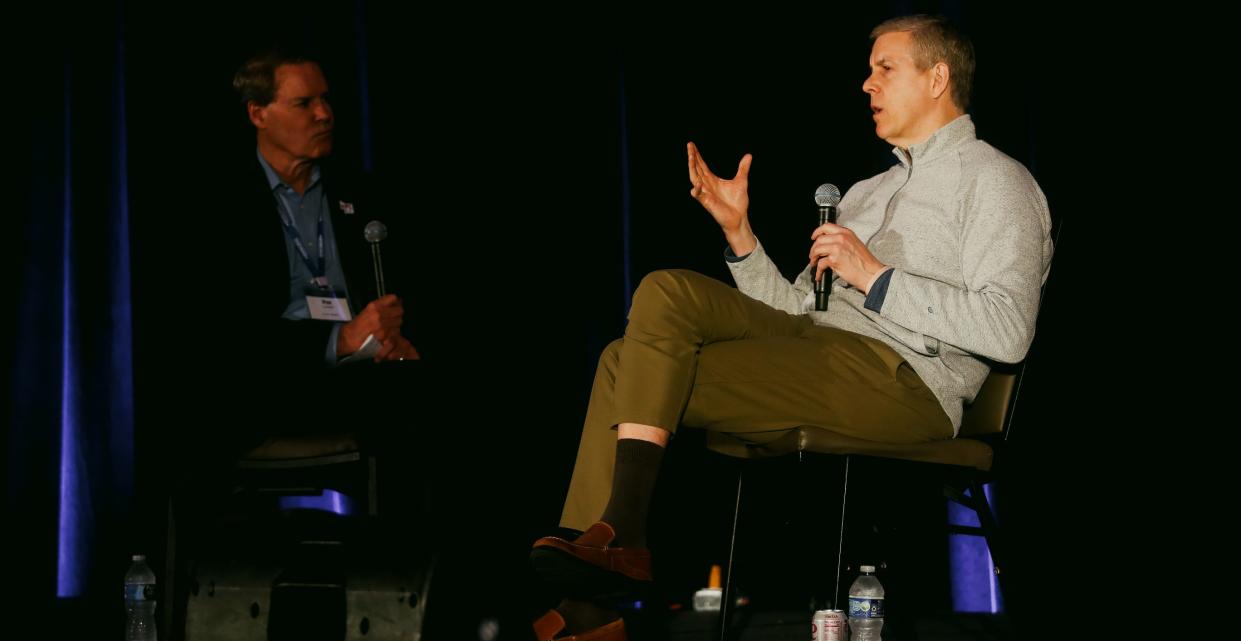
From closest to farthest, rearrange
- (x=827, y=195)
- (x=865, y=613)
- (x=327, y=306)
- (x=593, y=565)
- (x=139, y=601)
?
(x=593, y=565)
(x=827, y=195)
(x=865, y=613)
(x=139, y=601)
(x=327, y=306)

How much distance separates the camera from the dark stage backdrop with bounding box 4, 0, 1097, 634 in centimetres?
316

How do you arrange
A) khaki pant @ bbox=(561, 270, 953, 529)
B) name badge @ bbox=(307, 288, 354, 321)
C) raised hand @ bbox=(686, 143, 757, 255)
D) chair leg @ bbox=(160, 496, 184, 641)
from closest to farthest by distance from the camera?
khaki pant @ bbox=(561, 270, 953, 529)
raised hand @ bbox=(686, 143, 757, 255)
chair leg @ bbox=(160, 496, 184, 641)
name badge @ bbox=(307, 288, 354, 321)

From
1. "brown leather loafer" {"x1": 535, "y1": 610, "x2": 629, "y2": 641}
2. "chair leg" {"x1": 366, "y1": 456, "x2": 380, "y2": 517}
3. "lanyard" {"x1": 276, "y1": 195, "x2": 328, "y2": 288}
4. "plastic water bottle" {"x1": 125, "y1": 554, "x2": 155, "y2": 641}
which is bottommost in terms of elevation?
"plastic water bottle" {"x1": 125, "y1": 554, "x2": 155, "y2": 641}

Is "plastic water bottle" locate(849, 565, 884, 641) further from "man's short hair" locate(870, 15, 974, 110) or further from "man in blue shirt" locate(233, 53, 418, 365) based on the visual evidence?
"man in blue shirt" locate(233, 53, 418, 365)

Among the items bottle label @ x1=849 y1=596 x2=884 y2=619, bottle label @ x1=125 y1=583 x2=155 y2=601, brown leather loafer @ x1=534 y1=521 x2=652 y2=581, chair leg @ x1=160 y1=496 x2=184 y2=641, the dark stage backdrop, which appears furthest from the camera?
the dark stage backdrop

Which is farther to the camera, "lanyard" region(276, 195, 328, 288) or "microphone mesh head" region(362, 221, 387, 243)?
"lanyard" region(276, 195, 328, 288)

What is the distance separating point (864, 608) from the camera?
2.28 m

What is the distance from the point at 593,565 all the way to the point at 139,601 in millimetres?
1375

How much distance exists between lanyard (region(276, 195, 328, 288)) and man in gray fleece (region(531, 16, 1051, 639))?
1094mm

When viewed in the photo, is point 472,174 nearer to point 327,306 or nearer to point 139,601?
point 327,306

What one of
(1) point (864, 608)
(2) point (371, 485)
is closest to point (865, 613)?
(1) point (864, 608)

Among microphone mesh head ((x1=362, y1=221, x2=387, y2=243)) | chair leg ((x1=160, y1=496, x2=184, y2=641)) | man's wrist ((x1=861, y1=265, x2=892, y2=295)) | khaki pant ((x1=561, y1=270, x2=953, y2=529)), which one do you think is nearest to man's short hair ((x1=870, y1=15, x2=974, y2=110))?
man's wrist ((x1=861, y1=265, x2=892, y2=295))

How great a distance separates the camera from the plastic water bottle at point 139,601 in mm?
2670

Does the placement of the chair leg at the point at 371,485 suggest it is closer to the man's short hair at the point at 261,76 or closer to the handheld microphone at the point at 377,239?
the handheld microphone at the point at 377,239
